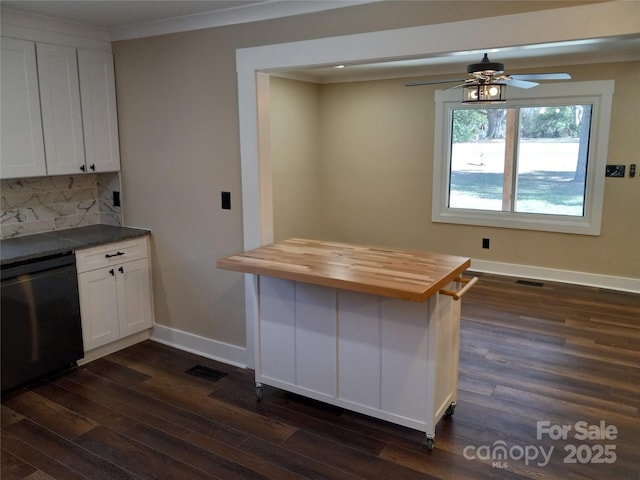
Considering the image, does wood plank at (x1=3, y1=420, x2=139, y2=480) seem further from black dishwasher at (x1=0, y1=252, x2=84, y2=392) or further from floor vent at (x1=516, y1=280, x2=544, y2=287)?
floor vent at (x1=516, y1=280, x2=544, y2=287)

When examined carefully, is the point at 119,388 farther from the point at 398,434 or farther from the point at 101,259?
the point at 398,434

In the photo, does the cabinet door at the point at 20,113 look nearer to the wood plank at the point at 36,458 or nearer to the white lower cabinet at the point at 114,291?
the white lower cabinet at the point at 114,291

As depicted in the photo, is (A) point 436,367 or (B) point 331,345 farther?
(B) point 331,345

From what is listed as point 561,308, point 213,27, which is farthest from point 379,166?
point 213,27

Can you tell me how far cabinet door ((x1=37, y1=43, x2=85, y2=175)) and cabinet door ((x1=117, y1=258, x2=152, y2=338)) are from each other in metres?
0.79

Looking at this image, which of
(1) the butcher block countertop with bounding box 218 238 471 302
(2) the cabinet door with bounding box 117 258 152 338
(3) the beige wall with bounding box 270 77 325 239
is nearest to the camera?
(1) the butcher block countertop with bounding box 218 238 471 302

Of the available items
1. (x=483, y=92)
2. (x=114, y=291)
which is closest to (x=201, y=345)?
(x=114, y=291)

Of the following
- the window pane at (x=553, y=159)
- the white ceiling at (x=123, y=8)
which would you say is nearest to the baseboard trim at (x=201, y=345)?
the white ceiling at (x=123, y=8)

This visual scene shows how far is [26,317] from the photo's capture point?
303cm

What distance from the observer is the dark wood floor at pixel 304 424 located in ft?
7.86

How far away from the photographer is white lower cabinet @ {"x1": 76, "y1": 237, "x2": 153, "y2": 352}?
A: 11.1ft

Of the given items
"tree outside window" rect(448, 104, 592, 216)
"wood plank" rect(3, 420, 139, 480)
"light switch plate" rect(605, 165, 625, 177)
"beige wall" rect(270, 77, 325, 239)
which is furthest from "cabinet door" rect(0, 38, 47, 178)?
"light switch plate" rect(605, 165, 625, 177)

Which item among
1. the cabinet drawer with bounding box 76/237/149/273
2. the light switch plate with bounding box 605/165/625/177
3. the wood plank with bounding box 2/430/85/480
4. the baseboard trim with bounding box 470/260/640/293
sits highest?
the light switch plate with bounding box 605/165/625/177

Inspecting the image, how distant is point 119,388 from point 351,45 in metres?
2.50
